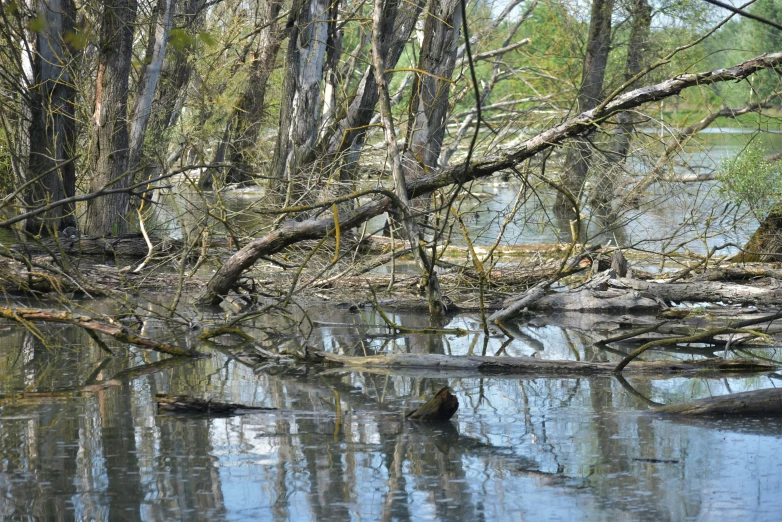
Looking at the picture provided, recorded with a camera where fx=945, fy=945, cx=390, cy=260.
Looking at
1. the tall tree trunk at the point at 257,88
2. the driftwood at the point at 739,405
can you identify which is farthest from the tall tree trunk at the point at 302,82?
the driftwood at the point at 739,405

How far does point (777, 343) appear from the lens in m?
6.65

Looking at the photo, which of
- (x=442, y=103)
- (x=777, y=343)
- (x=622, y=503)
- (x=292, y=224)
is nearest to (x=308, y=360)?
(x=292, y=224)

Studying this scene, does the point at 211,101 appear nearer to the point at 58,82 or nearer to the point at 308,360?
the point at 58,82

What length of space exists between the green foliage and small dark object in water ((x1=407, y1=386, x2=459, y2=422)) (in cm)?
885

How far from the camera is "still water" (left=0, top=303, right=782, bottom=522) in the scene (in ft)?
11.0

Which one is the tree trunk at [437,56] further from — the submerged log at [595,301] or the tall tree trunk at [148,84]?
the submerged log at [595,301]

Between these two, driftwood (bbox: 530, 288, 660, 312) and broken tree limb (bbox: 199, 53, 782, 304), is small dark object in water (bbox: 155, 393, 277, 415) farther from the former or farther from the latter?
driftwood (bbox: 530, 288, 660, 312)

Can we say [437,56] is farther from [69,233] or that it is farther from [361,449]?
[361,449]

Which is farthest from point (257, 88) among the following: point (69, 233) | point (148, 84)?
point (69, 233)

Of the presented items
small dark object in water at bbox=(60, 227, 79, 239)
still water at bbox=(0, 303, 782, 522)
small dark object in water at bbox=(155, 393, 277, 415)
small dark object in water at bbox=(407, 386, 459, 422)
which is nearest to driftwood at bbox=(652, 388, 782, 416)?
still water at bbox=(0, 303, 782, 522)

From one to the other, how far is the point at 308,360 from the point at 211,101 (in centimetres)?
1624

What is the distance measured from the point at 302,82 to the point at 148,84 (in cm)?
275

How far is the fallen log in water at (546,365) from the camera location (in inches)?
224

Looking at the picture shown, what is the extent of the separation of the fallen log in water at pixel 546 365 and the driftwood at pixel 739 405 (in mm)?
1104
